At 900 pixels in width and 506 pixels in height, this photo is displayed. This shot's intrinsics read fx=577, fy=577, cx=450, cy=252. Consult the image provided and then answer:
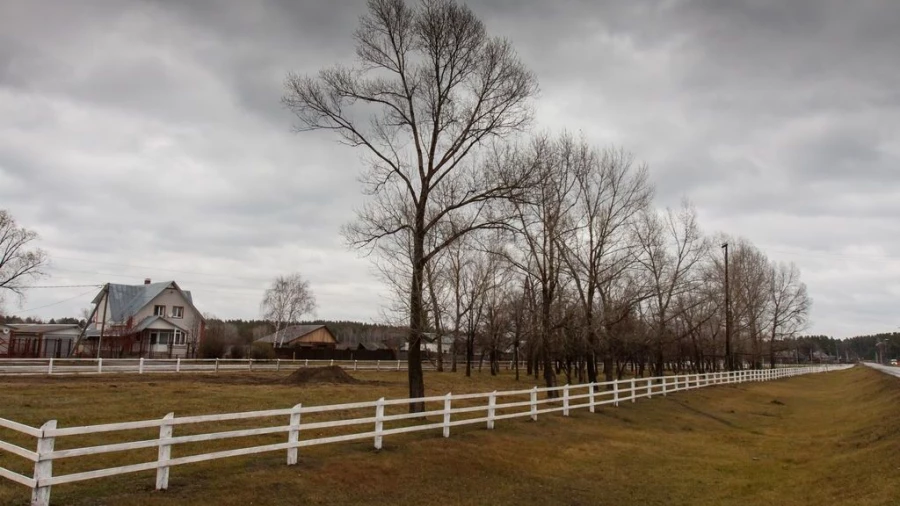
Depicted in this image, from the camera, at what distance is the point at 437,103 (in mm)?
17469

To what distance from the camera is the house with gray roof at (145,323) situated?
51.8m

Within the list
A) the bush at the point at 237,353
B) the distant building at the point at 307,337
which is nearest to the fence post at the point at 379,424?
the bush at the point at 237,353

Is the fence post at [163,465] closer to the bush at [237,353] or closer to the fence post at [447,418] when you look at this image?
the fence post at [447,418]

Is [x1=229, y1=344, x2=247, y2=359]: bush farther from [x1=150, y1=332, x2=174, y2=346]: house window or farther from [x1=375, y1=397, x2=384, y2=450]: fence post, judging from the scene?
[x1=375, y1=397, x2=384, y2=450]: fence post

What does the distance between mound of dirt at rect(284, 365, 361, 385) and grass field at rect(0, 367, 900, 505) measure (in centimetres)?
916

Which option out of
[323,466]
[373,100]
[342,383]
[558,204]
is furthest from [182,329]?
[323,466]

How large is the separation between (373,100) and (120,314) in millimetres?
52287

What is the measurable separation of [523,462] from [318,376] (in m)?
23.0

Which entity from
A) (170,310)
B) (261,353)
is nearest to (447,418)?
(261,353)

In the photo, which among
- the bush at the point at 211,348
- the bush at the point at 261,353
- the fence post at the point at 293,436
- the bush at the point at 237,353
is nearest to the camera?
the fence post at the point at 293,436

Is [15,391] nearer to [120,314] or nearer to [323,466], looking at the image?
[323,466]

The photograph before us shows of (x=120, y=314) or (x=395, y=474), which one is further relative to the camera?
(x=120, y=314)

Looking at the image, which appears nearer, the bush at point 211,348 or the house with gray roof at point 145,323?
the house with gray roof at point 145,323

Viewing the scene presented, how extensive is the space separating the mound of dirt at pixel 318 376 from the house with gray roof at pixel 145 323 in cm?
2239
